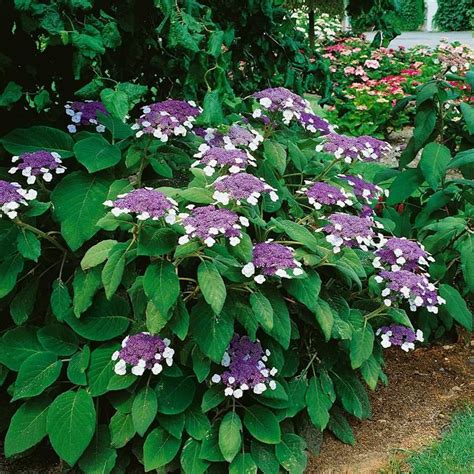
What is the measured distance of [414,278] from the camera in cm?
250

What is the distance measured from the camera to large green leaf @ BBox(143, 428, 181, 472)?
2.27m

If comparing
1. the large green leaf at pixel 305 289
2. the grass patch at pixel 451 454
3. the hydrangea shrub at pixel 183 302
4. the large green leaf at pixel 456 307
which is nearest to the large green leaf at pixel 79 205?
the hydrangea shrub at pixel 183 302

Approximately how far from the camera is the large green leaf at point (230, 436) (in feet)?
7.34

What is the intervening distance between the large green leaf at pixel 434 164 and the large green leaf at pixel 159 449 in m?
1.64

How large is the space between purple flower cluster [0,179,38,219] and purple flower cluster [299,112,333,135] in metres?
1.18

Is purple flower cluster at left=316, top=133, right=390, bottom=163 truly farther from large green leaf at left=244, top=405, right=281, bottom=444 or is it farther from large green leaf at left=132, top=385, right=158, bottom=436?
large green leaf at left=132, top=385, right=158, bottom=436

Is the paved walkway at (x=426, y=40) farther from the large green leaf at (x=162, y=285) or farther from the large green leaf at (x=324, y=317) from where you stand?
the large green leaf at (x=162, y=285)

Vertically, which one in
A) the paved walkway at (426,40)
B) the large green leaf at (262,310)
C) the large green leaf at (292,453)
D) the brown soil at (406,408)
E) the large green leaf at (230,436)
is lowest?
the paved walkway at (426,40)

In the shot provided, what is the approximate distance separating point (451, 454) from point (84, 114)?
1813 millimetres

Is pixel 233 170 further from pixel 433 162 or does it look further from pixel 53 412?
pixel 433 162

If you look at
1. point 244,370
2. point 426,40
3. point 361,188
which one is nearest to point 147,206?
point 244,370

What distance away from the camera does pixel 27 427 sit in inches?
92.2

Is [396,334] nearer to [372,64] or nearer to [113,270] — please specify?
[113,270]

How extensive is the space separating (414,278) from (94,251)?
1.09m
